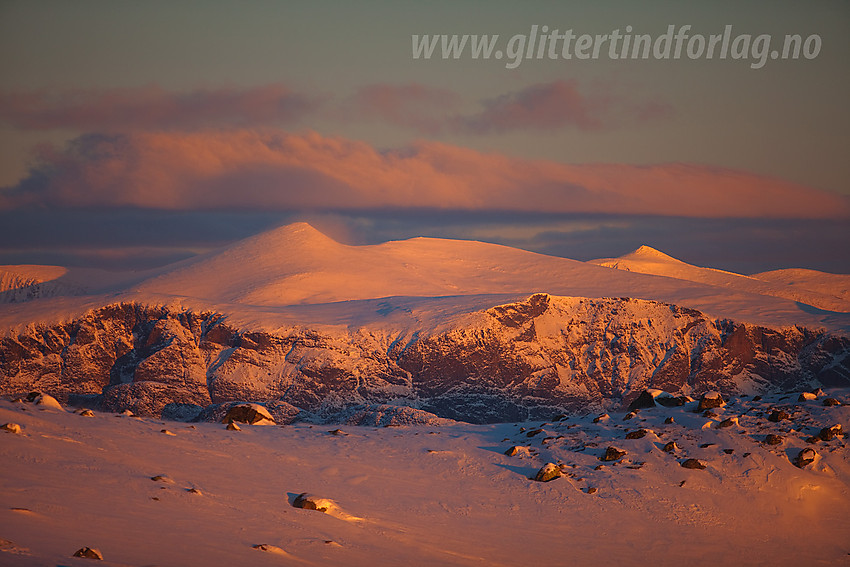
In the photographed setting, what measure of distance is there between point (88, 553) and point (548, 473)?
120ft

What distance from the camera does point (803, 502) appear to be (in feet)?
223

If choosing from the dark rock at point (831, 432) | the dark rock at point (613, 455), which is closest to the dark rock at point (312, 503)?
the dark rock at point (613, 455)

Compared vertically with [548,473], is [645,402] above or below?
above

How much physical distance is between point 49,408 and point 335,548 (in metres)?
37.4

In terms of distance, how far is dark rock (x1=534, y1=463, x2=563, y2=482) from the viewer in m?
68.5

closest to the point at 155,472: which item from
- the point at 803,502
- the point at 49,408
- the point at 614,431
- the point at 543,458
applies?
the point at 49,408

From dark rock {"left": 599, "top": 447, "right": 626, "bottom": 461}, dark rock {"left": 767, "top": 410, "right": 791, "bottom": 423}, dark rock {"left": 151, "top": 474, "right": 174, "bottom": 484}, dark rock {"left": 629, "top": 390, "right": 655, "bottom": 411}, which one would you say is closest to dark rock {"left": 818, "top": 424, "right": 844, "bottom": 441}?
dark rock {"left": 767, "top": 410, "right": 791, "bottom": 423}

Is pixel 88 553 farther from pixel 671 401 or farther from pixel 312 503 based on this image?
pixel 671 401

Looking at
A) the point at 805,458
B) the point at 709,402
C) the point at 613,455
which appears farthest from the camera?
the point at 709,402

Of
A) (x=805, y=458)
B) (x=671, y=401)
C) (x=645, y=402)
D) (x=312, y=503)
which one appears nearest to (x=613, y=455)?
(x=805, y=458)

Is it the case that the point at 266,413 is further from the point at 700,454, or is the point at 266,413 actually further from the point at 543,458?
the point at 700,454

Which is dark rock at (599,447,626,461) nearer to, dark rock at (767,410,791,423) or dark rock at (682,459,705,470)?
dark rock at (682,459,705,470)

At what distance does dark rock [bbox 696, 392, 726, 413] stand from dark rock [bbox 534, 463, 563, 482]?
20.8 meters

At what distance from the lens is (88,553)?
133ft
